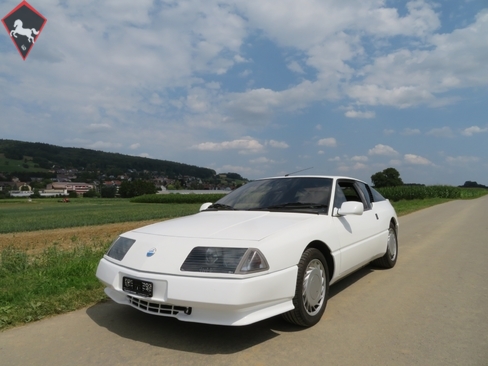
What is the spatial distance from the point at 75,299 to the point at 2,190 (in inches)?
3917

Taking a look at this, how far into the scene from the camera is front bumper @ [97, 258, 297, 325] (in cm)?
284

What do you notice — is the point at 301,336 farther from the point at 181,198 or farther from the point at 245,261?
the point at 181,198

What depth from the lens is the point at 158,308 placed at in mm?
3105

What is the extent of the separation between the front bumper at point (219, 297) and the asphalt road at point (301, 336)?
27 centimetres

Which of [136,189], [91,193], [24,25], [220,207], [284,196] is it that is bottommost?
[91,193]

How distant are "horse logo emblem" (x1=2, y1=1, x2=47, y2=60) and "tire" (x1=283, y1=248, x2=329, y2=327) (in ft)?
25.8

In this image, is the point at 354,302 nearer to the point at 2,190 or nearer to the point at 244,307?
the point at 244,307

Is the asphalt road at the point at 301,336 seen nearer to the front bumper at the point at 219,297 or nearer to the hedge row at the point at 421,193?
the front bumper at the point at 219,297

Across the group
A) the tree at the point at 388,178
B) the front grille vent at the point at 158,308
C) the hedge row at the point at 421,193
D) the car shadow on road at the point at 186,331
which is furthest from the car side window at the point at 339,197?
the tree at the point at 388,178

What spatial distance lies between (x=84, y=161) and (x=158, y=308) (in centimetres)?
12197

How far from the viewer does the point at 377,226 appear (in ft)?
17.3

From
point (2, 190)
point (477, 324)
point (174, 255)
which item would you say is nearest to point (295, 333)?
point (174, 255)

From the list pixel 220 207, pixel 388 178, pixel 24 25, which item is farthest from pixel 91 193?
pixel 220 207

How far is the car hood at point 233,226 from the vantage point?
3279 mm
